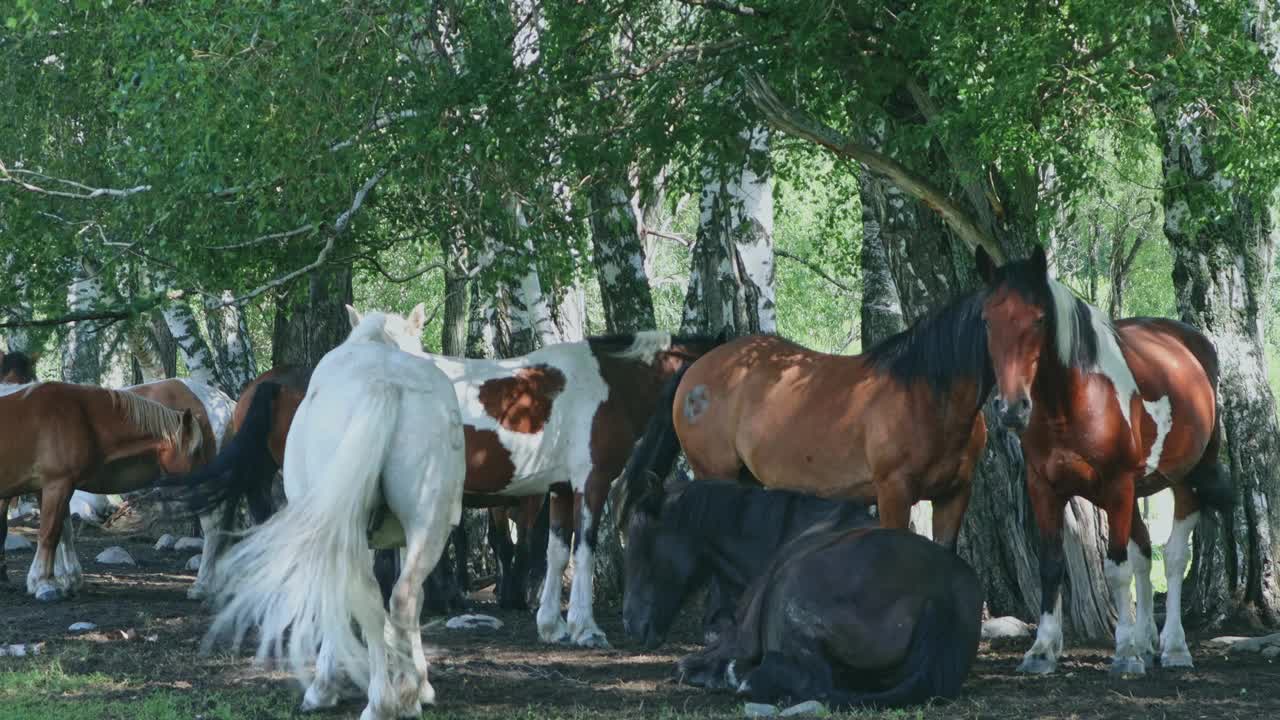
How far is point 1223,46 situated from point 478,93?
4390 millimetres

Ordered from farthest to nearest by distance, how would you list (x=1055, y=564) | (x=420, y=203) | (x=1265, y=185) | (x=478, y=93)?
(x=420, y=203), (x=478, y=93), (x=1055, y=564), (x=1265, y=185)

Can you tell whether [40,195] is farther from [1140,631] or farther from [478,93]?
[1140,631]

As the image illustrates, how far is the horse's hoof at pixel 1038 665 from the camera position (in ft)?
25.7

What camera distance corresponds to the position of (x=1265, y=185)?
7.36 metres

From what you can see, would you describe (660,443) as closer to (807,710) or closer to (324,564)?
(807,710)

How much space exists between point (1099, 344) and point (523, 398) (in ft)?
13.9

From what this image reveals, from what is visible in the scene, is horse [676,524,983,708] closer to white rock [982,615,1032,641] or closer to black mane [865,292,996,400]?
black mane [865,292,996,400]

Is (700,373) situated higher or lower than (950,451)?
higher

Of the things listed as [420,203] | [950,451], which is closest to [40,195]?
[420,203]

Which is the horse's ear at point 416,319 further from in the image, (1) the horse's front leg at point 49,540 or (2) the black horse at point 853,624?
(1) the horse's front leg at point 49,540

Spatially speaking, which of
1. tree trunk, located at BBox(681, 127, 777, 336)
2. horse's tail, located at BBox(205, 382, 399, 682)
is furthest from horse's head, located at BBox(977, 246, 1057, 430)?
tree trunk, located at BBox(681, 127, 777, 336)

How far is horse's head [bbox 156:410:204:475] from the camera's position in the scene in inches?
500

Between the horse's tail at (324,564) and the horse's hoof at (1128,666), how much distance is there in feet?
13.5

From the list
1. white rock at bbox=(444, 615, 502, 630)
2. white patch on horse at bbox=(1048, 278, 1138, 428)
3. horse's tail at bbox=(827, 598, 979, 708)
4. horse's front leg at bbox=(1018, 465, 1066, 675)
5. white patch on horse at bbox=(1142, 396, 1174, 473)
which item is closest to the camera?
horse's tail at bbox=(827, 598, 979, 708)
